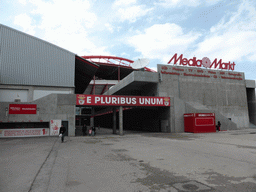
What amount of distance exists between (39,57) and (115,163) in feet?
88.3

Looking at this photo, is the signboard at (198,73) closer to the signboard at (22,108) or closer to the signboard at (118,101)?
the signboard at (118,101)

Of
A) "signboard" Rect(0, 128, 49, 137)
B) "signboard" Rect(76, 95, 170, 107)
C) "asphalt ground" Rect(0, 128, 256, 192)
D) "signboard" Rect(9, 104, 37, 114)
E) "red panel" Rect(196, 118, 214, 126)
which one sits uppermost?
"signboard" Rect(76, 95, 170, 107)

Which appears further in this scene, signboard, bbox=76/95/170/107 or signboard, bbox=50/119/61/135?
signboard, bbox=76/95/170/107

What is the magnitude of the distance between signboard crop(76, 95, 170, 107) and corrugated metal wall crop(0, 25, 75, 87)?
6624 millimetres

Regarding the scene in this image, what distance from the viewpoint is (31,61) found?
29656mm

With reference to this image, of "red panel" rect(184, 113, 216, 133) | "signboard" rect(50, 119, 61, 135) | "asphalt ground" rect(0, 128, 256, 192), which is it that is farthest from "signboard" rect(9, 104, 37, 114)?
"red panel" rect(184, 113, 216, 133)

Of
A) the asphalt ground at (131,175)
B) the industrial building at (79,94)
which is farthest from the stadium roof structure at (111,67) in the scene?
the asphalt ground at (131,175)

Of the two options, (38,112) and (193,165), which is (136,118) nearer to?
(38,112)

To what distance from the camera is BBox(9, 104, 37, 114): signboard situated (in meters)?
23.4

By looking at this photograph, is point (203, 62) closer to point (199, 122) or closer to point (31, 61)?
point (199, 122)

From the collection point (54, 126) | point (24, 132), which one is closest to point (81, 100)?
point (54, 126)

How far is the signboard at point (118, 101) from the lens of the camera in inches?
1035

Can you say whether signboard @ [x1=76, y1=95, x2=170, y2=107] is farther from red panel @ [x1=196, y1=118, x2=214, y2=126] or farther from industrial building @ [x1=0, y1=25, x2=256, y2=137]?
red panel @ [x1=196, y1=118, x2=214, y2=126]

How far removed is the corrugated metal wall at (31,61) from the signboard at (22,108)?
22.1ft
